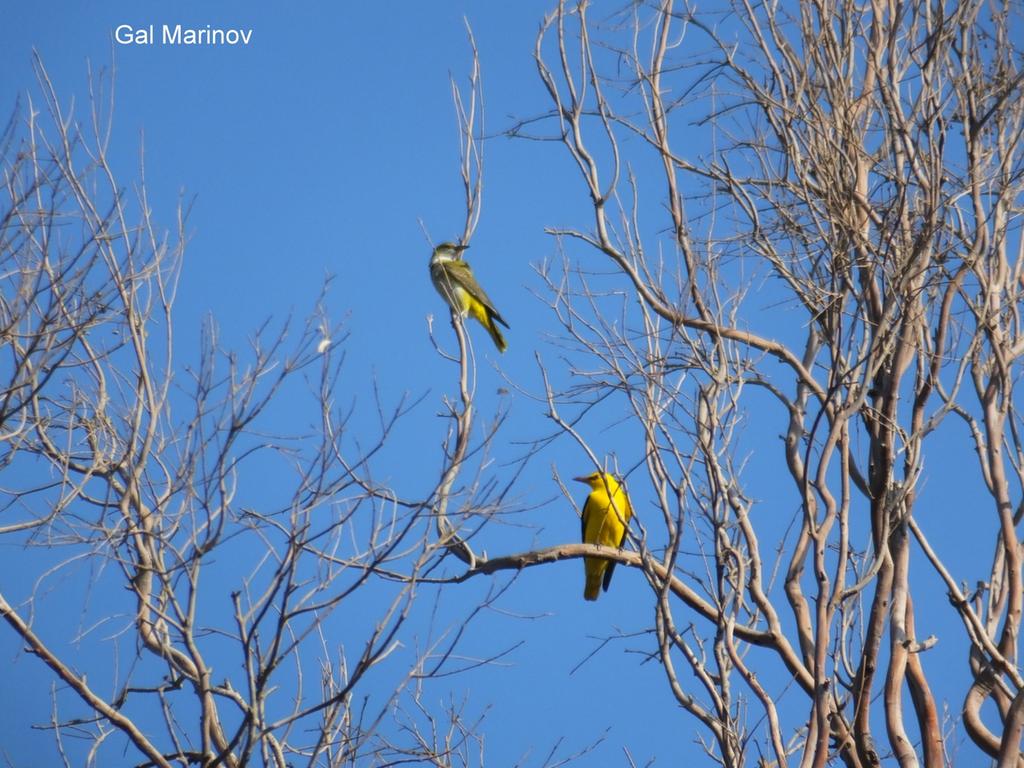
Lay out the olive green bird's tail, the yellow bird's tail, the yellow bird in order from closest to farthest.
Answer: the yellow bird → the yellow bird's tail → the olive green bird's tail

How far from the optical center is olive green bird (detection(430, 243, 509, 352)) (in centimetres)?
770

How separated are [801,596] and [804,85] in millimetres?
1996

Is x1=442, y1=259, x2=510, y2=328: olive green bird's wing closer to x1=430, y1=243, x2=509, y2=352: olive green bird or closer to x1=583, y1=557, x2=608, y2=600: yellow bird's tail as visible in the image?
x1=430, y1=243, x2=509, y2=352: olive green bird

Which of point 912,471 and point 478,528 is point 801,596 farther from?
point 478,528

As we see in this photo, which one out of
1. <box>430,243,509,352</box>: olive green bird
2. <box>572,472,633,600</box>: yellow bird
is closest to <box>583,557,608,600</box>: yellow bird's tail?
<box>572,472,633,600</box>: yellow bird

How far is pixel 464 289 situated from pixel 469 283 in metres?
0.07

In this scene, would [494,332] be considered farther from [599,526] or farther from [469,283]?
[599,526]

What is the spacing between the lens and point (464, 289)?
26.1 ft

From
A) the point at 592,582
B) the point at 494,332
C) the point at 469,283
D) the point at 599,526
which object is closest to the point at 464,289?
the point at 469,283

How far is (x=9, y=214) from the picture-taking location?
347 cm

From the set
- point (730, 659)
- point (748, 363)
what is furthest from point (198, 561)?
point (748, 363)

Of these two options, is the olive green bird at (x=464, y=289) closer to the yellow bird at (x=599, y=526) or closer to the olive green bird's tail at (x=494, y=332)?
the olive green bird's tail at (x=494, y=332)

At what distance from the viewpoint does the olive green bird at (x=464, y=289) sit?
25.2ft

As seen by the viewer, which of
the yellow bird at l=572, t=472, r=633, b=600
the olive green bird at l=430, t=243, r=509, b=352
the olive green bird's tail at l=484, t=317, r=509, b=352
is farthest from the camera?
the olive green bird's tail at l=484, t=317, r=509, b=352
